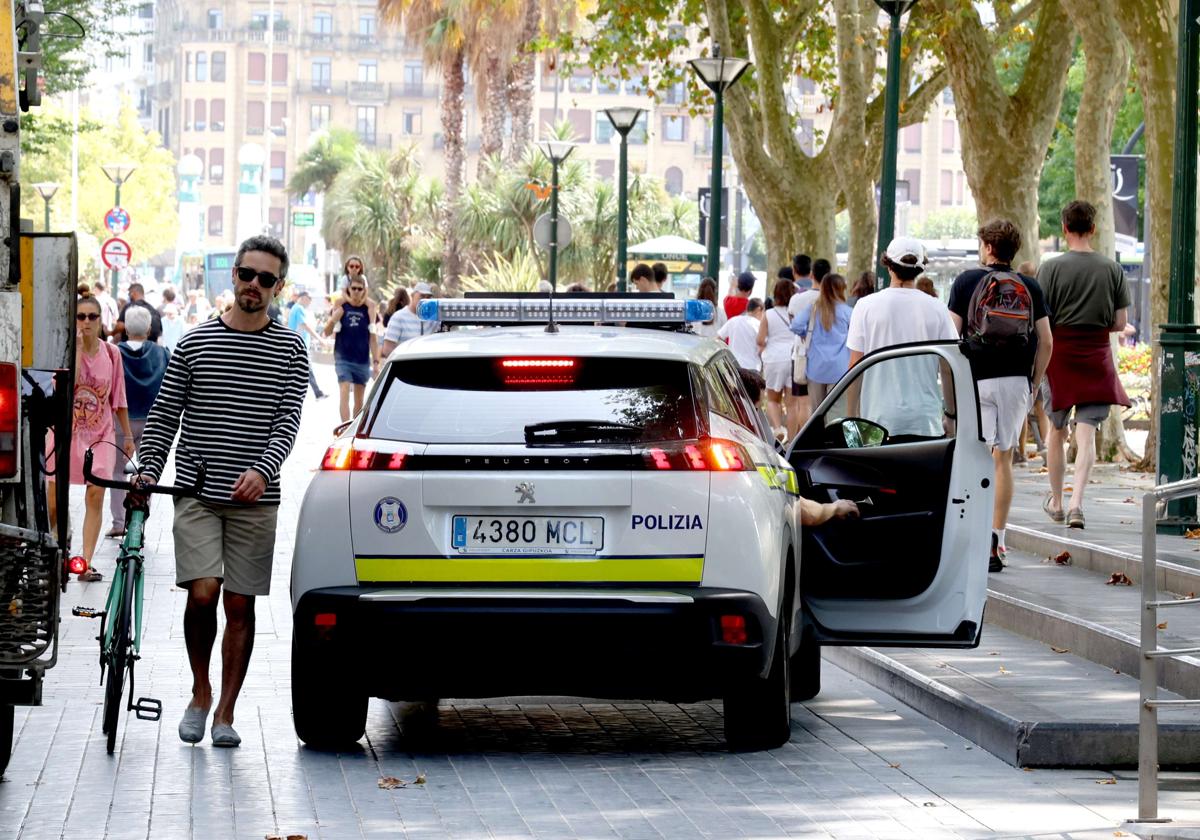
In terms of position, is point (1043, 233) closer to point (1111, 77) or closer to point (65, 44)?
point (65, 44)

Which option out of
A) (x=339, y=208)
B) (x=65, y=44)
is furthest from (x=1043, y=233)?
(x=65, y=44)

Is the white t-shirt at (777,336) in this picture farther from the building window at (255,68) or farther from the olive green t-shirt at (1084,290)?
the building window at (255,68)

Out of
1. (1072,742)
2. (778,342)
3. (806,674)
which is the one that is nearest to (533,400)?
(1072,742)

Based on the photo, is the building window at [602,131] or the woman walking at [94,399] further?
the building window at [602,131]

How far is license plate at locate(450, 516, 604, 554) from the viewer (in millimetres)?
7613

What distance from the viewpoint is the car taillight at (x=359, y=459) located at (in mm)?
7668

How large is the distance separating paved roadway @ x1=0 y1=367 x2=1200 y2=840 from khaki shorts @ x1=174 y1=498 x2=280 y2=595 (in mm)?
618

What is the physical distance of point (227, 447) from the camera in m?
8.26

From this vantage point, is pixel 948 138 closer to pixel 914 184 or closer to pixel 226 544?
pixel 914 184

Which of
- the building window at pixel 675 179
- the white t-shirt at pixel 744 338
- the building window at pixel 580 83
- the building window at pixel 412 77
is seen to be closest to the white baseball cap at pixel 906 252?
the white t-shirt at pixel 744 338

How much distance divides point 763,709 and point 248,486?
6.61 feet

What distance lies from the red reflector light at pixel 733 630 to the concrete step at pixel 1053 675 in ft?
3.85

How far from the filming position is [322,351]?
61.5m

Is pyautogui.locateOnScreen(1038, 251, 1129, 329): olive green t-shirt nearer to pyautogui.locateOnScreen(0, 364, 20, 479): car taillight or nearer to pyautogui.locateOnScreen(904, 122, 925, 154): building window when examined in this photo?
pyautogui.locateOnScreen(0, 364, 20, 479): car taillight
